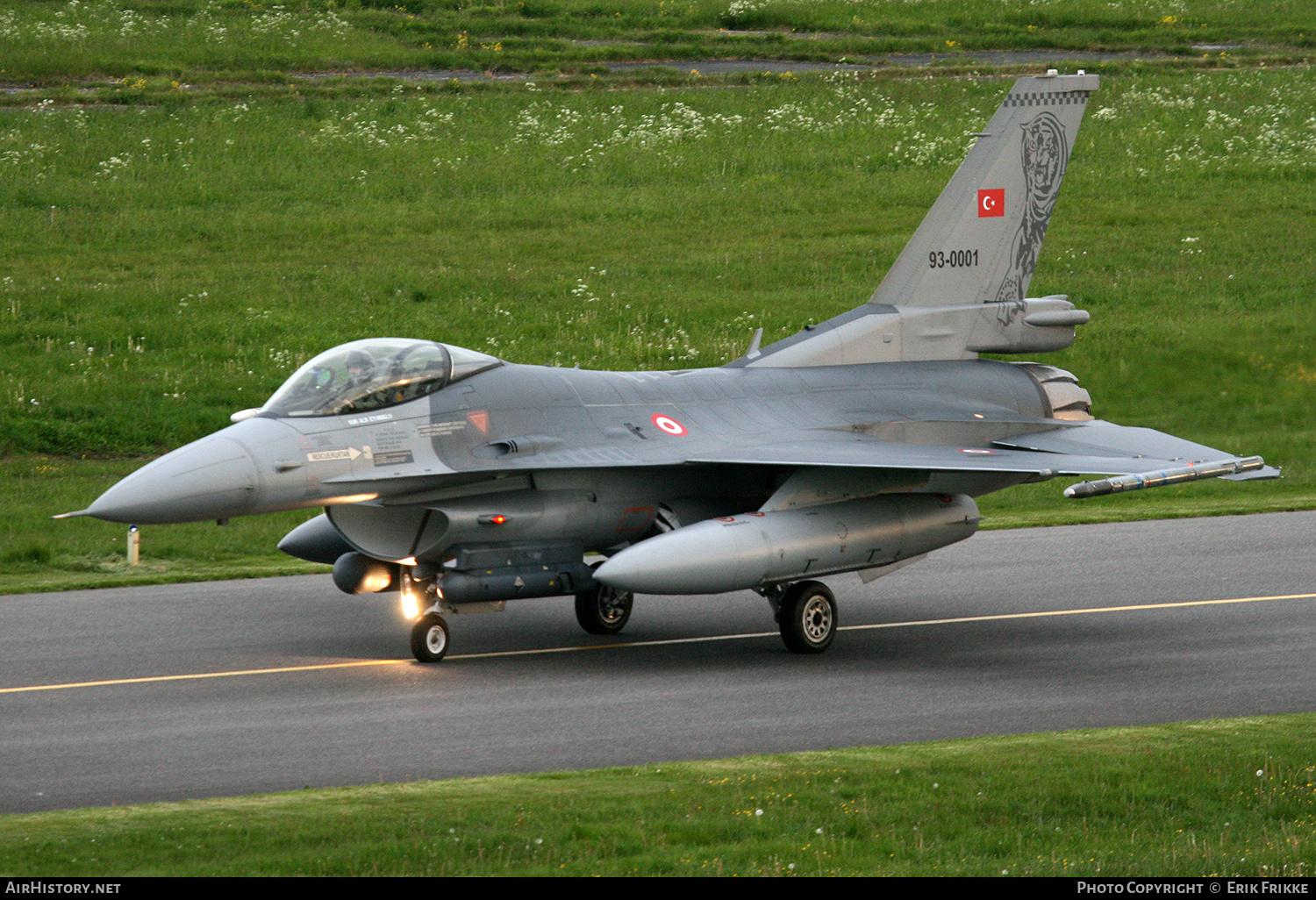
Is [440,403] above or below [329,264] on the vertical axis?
below

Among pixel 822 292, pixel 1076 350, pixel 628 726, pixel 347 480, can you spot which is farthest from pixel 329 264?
pixel 628 726

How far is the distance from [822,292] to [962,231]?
1442cm

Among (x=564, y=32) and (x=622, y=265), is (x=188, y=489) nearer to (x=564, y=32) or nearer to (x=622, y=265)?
(x=622, y=265)

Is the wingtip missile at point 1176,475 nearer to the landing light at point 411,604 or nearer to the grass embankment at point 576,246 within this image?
the landing light at point 411,604

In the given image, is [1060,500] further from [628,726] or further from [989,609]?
[628,726]

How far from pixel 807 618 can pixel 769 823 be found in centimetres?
634

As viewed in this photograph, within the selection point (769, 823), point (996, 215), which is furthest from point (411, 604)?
point (996, 215)

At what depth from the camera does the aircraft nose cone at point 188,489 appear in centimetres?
1367

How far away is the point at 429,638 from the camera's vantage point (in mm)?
15422

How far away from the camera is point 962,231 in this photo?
61.9 ft

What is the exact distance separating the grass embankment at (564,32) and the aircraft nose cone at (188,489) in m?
33.3

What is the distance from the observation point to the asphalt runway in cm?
1235

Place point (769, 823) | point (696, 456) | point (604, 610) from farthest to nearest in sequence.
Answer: point (604, 610) → point (696, 456) → point (769, 823)

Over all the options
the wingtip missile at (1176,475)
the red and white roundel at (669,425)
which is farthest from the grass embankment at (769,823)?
the red and white roundel at (669,425)
